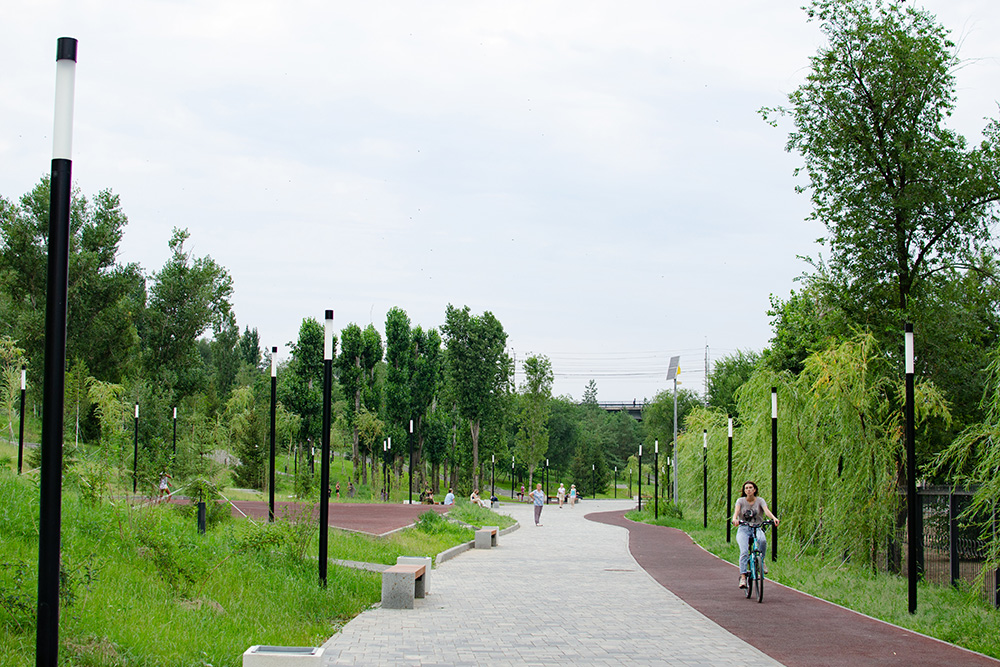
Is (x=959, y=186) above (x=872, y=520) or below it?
above

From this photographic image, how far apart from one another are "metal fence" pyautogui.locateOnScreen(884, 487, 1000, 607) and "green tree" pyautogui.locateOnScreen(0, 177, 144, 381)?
48903mm

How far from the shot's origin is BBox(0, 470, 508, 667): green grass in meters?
7.10

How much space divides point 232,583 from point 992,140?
56.9ft

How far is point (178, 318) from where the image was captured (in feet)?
195

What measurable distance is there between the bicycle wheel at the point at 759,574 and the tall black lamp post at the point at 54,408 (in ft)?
34.8

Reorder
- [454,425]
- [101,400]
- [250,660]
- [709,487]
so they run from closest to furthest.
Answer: [250,660] → [709,487] → [101,400] → [454,425]

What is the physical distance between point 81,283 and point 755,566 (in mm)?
50327

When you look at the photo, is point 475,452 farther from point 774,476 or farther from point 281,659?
point 281,659

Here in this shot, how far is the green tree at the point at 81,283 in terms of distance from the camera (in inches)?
2096

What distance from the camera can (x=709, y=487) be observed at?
37.6 m

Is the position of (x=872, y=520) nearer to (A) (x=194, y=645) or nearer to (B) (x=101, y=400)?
(A) (x=194, y=645)

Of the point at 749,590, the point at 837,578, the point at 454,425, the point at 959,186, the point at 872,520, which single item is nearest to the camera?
the point at 749,590

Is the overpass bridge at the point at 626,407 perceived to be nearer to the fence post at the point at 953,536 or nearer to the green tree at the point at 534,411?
the green tree at the point at 534,411

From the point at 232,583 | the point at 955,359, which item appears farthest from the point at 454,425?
Answer: the point at 232,583
